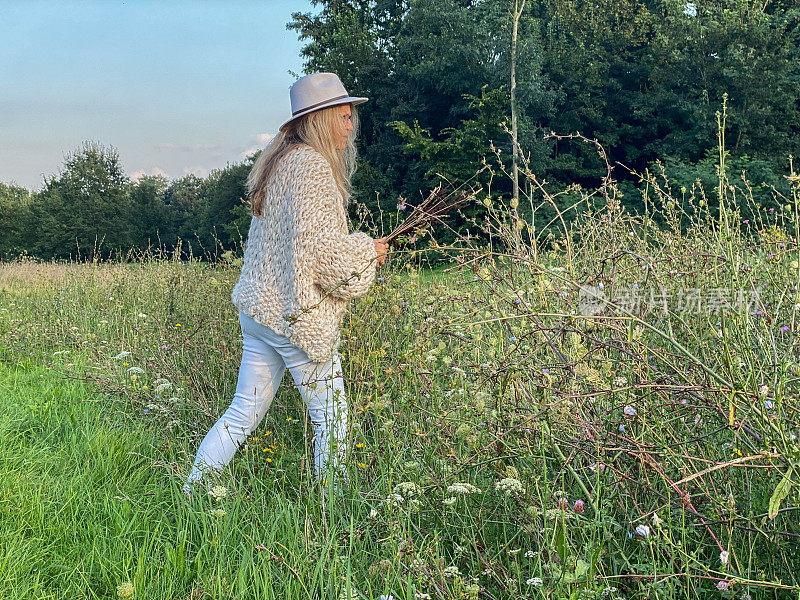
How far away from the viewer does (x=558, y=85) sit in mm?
29141

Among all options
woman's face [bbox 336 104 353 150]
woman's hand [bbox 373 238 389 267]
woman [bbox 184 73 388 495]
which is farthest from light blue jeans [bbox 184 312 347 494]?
woman's face [bbox 336 104 353 150]

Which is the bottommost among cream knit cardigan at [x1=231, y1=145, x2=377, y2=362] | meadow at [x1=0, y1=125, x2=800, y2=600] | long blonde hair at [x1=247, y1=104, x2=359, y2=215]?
meadow at [x1=0, y1=125, x2=800, y2=600]

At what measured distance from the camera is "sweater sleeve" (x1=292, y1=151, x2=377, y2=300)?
2.88m

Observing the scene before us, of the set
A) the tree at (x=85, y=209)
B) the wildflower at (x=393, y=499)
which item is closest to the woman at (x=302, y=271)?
the wildflower at (x=393, y=499)

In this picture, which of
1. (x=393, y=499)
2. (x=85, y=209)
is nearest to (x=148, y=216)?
(x=85, y=209)

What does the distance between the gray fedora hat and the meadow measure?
2.76ft

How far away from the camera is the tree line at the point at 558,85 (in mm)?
24516

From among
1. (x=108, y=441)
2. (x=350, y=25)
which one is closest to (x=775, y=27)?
(x=350, y=25)

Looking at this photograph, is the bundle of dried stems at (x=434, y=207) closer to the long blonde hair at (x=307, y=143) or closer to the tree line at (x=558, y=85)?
the long blonde hair at (x=307, y=143)

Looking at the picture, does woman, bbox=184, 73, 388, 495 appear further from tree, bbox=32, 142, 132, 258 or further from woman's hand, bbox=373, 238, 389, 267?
tree, bbox=32, 142, 132, 258

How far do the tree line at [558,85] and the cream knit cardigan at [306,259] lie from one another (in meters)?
19.5

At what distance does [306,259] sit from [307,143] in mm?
635

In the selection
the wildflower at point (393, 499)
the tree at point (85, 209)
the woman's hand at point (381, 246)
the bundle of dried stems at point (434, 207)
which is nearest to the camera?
the wildflower at point (393, 499)

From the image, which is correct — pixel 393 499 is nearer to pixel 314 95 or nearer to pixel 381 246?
pixel 381 246
